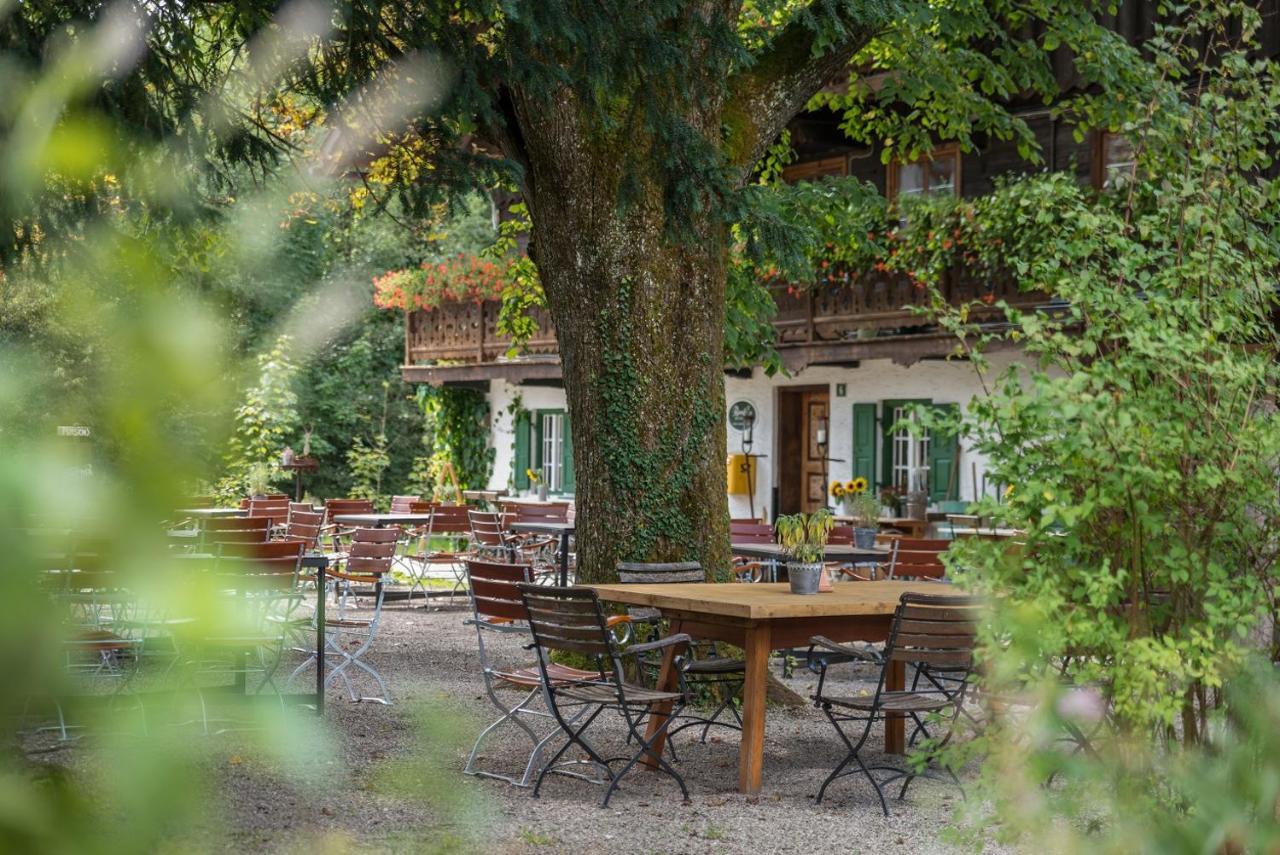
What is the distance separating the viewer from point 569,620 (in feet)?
21.1

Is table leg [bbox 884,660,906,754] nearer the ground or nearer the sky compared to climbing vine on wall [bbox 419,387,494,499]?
nearer the ground

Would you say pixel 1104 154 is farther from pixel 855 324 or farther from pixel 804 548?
pixel 804 548

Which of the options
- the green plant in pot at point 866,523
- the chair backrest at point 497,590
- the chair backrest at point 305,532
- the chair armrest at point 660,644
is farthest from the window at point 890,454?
Answer: the chair armrest at point 660,644

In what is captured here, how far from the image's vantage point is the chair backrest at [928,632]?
6480 mm

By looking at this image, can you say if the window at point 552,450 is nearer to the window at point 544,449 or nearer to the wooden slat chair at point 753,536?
the window at point 544,449

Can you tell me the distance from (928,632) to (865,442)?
13.0 m

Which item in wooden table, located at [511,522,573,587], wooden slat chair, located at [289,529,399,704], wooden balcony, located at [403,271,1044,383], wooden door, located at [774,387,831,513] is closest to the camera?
wooden slat chair, located at [289,529,399,704]

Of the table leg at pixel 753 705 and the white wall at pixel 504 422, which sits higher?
the white wall at pixel 504 422

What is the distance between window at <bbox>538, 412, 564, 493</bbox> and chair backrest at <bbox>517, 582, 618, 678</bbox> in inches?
684

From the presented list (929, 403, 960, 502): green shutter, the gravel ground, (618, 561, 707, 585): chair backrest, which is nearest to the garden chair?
the gravel ground

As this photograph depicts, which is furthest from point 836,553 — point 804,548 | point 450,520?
point 450,520

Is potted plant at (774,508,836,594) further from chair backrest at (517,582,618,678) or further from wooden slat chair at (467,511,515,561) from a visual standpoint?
wooden slat chair at (467,511,515,561)

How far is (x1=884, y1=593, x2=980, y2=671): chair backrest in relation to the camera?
21.3 ft

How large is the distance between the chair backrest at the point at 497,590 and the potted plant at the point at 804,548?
1246 millimetres
